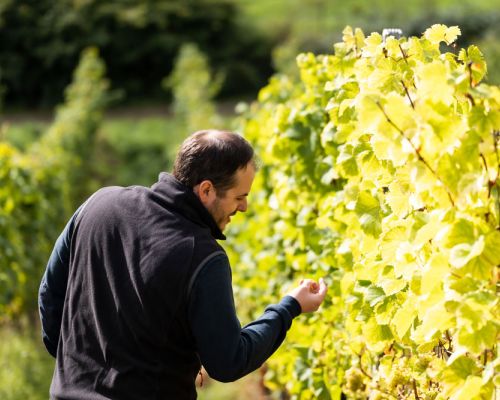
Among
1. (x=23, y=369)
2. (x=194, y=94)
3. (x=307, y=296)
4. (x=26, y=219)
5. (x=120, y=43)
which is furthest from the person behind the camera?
(x=120, y=43)

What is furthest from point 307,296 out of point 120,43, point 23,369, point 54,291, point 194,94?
point 120,43

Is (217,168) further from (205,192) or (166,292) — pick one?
(166,292)

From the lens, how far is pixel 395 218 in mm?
2297

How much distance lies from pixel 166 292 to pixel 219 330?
18 cm

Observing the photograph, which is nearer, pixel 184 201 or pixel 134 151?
pixel 184 201

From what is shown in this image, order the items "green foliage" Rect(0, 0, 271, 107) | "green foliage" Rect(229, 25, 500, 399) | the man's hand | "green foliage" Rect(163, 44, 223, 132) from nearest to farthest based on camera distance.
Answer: "green foliage" Rect(229, 25, 500, 399) → the man's hand → "green foliage" Rect(163, 44, 223, 132) → "green foliage" Rect(0, 0, 271, 107)

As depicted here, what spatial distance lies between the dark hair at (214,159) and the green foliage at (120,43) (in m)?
20.8

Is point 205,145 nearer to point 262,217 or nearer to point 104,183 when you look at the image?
point 262,217

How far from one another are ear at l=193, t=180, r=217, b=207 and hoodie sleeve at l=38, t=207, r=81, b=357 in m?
0.50

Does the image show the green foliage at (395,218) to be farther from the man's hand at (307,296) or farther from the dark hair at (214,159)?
the dark hair at (214,159)

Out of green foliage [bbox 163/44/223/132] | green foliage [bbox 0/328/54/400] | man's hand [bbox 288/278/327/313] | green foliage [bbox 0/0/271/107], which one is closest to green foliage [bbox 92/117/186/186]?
green foliage [bbox 163/44/223/132]

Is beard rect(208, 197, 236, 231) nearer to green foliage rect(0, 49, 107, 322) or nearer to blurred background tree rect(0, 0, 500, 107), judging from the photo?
green foliage rect(0, 49, 107, 322)

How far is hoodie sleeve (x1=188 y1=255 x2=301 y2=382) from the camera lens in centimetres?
211

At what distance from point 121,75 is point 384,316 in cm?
2245
